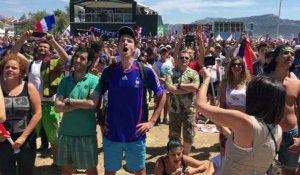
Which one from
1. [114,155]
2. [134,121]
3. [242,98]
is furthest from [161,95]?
[242,98]

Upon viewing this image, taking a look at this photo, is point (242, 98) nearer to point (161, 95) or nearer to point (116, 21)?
point (161, 95)

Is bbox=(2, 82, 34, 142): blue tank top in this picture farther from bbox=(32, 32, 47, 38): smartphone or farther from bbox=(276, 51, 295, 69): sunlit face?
bbox=(276, 51, 295, 69): sunlit face

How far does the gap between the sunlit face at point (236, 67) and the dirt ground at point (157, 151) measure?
177 cm

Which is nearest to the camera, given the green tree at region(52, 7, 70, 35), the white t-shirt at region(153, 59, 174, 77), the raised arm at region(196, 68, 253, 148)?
the raised arm at region(196, 68, 253, 148)

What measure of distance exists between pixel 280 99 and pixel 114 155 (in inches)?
85.1

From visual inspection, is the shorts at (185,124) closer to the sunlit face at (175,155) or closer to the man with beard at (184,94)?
the man with beard at (184,94)

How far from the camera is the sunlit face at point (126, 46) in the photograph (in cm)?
410

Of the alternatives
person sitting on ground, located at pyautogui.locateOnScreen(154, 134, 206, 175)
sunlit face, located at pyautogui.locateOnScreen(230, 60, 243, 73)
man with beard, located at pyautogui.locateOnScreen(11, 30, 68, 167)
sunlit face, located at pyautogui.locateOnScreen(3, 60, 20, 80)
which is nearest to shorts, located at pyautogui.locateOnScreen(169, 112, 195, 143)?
sunlit face, located at pyautogui.locateOnScreen(230, 60, 243, 73)

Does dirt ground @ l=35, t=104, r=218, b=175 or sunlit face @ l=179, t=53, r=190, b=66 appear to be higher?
sunlit face @ l=179, t=53, r=190, b=66

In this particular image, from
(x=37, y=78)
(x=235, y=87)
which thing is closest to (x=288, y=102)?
(x=235, y=87)

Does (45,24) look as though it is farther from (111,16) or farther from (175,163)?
(111,16)

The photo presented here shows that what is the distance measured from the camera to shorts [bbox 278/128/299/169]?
4215 millimetres

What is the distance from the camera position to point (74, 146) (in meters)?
4.30

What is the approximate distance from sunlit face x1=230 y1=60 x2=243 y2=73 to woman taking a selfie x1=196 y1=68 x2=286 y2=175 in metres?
2.94
